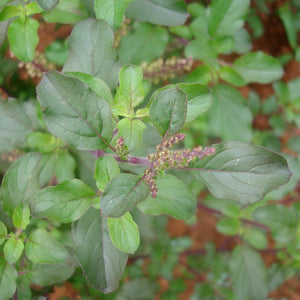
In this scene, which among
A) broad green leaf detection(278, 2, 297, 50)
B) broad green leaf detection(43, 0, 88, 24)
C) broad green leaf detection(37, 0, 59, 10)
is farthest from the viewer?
broad green leaf detection(278, 2, 297, 50)

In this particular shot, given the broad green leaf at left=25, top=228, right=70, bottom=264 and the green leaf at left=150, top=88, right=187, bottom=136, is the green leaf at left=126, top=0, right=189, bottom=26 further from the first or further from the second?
the broad green leaf at left=25, top=228, right=70, bottom=264

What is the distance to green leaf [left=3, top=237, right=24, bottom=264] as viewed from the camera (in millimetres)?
943

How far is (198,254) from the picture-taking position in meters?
2.16

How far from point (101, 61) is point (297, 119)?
4.16 feet

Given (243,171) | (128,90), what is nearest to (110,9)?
(128,90)

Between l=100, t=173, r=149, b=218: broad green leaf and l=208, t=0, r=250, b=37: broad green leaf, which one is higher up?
l=208, t=0, r=250, b=37: broad green leaf

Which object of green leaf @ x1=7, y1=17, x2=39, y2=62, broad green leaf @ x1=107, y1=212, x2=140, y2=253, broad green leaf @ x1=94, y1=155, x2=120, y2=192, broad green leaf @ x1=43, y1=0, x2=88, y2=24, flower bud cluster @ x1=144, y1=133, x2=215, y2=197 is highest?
broad green leaf @ x1=43, y1=0, x2=88, y2=24

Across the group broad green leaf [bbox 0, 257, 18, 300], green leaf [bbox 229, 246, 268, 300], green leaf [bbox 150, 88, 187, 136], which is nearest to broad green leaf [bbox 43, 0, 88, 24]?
green leaf [bbox 150, 88, 187, 136]

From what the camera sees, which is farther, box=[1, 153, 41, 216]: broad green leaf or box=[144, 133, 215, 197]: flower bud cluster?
box=[1, 153, 41, 216]: broad green leaf

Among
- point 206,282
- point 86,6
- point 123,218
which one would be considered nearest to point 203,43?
point 86,6

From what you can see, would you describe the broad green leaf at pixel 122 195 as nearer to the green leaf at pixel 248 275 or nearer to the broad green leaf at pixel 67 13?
the broad green leaf at pixel 67 13

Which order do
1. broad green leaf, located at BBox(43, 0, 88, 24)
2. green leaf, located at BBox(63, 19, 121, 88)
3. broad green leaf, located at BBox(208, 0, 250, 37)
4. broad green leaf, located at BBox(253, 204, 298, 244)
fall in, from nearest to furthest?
green leaf, located at BBox(63, 19, 121, 88), broad green leaf, located at BBox(43, 0, 88, 24), broad green leaf, located at BBox(208, 0, 250, 37), broad green leaf, located at BBox(253, 204, 298, 244)

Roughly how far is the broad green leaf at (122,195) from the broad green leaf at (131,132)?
0.09 meters

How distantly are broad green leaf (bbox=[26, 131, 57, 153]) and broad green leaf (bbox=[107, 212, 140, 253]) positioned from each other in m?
0.36
